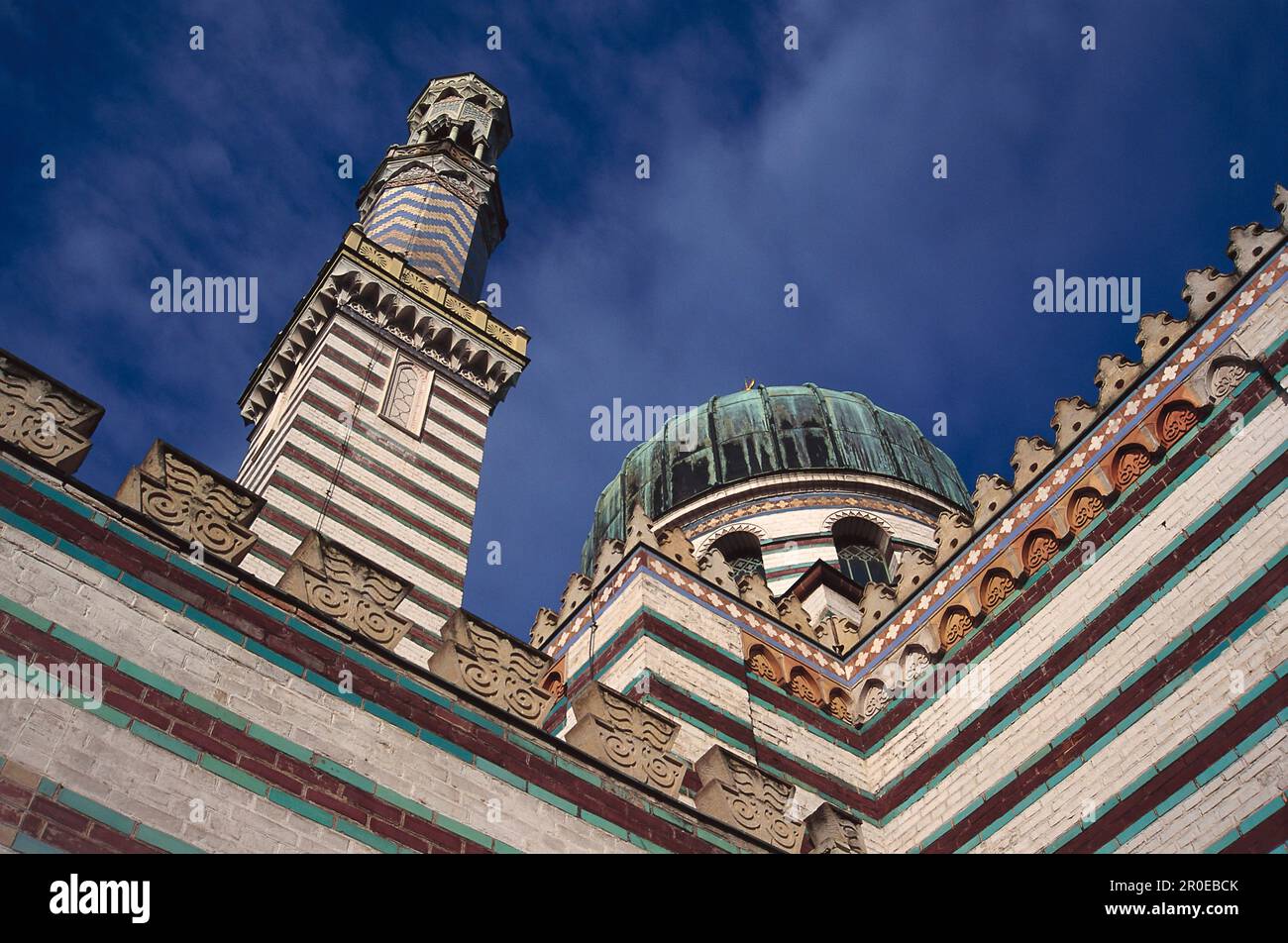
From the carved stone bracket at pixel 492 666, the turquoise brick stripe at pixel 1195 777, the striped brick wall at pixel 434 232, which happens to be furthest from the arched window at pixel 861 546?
the carved stone bracket at pixel 492 666

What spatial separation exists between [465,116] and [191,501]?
15625 millimetres

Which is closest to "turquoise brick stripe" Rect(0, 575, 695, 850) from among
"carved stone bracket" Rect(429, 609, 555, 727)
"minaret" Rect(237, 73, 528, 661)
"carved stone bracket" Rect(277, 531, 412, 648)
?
"carved stone bracket" Rect(429, 609, 555, 727)

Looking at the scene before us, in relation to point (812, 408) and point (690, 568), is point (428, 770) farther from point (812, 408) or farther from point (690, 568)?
point (812, 408)

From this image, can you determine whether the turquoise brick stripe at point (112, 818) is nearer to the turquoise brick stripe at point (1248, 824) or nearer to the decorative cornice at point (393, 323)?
the turquoise brick stripe at point (1248, 824)

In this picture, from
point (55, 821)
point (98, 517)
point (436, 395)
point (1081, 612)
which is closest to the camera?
point (55, 821)

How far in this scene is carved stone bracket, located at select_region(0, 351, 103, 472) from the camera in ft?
24.3

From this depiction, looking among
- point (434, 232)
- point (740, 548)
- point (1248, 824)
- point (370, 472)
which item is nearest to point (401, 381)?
point (370, 472)

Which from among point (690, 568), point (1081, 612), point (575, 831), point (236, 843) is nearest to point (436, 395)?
point (690, 568)

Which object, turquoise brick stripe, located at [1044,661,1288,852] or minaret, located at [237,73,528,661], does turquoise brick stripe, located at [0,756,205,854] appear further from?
turquoise brick stripe, located at [1044,661,1288,852]

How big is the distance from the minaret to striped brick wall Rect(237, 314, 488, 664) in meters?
0.02

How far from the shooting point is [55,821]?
19.5 ft

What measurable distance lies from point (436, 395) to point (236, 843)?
11060 mm

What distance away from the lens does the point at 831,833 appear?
9.27m

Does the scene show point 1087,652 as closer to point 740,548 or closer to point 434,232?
point 434,232
